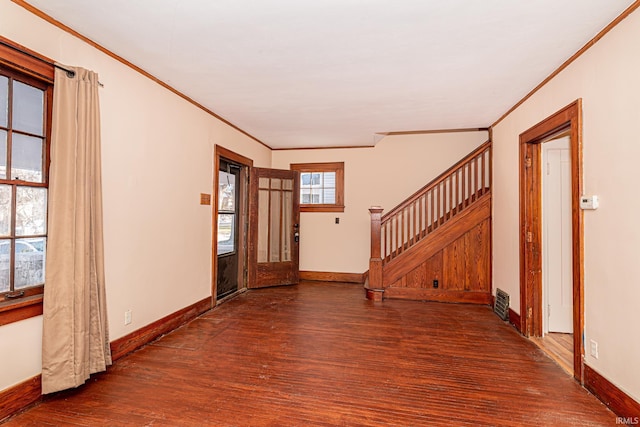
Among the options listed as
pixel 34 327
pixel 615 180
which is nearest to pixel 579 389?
pixel 615 180

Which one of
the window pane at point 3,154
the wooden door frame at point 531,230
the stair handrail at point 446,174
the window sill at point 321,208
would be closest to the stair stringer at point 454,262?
the stair handrail at point 446,174

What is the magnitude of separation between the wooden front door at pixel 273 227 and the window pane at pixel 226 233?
0.96 ft

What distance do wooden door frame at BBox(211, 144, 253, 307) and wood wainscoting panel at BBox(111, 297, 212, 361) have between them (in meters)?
0.40

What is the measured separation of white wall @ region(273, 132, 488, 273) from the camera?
5.75 m

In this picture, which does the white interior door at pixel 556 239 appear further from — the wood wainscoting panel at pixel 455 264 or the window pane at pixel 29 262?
the window pane at pixel 29 262

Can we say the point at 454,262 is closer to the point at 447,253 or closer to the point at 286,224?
the point at 447,253

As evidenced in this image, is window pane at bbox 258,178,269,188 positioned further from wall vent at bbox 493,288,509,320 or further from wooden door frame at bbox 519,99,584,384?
wall vent at bbox 493,288,509,320

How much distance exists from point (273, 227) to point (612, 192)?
454cm

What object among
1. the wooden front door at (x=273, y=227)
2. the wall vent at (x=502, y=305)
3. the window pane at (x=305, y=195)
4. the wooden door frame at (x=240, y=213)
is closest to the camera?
the wall vent at (x=502, y=305)

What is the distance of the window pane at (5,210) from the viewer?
2.06 m

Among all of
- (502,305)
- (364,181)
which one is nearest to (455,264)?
(502,305)

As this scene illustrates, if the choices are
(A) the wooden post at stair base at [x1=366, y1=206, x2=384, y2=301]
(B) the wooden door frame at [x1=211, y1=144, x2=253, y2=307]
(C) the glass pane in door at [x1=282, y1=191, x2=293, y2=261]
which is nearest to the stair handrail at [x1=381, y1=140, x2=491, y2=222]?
(A) the wooden post at stair base at [x1=366, y1=206, x2=384, y2=301]

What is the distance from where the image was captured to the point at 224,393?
235 centimetres

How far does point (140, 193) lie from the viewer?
3096 millimetres
